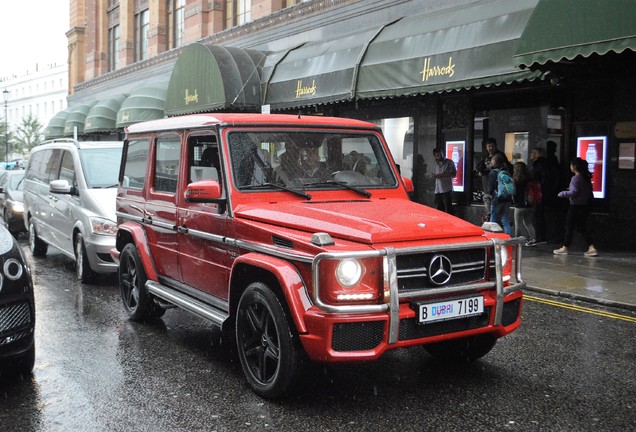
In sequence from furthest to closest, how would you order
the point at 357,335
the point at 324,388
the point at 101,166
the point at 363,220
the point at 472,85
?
the point at 472,85
the point at 101,166
the point at 324,388
the point at 363,220
the point at 357,335

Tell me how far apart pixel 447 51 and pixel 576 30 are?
3.44m

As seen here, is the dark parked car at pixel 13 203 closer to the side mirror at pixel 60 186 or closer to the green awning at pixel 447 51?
the side mirror at pixel 60 186

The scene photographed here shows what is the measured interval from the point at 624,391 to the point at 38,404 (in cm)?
399

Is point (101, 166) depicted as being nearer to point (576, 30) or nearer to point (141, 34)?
point (576, 30)

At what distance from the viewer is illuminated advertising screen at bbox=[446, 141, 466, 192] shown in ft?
50.3

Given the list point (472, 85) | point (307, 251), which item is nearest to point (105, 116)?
point (472, 85)

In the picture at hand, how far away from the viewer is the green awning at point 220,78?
60.9ft

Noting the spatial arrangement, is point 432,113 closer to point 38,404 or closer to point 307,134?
point 307,134

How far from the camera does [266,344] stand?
14.8 ft

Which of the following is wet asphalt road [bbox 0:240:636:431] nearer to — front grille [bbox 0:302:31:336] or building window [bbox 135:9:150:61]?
front grille [bbox 0:302:31:336]

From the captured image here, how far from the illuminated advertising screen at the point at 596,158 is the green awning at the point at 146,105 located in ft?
51.5

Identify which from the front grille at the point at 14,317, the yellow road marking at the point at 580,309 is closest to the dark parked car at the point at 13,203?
the front grille at the point at 14,317

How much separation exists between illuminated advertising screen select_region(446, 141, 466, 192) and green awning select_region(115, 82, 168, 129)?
40.3 feet

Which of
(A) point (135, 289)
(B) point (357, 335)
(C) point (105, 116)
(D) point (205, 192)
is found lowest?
(A) point (135, 289)
